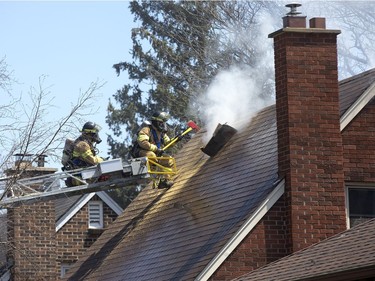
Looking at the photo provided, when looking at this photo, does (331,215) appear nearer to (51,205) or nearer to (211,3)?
(51,205)

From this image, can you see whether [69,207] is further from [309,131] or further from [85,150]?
[309,131]

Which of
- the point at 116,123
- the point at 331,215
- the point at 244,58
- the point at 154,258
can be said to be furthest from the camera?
the point at 116,123

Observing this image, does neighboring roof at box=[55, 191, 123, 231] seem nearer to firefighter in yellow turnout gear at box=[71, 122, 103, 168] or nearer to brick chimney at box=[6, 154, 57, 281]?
brick chimney at box=[6, 154, 57, 281]

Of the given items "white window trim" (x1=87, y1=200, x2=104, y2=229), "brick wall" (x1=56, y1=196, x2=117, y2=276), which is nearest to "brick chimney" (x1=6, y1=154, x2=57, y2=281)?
"brick wall" (x1=56, y1=196, x2=117, y2=276)

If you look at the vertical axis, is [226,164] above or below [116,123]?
A: below

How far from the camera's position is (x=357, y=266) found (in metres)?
17.1

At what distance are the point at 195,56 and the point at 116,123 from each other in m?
4.61

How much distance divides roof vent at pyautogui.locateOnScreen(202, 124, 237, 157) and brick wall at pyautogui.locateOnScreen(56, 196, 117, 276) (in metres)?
13.3

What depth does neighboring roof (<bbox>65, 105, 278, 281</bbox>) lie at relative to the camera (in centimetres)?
2130

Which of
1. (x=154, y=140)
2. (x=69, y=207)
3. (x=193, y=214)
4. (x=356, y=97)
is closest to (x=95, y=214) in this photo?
(x=69, y=207)

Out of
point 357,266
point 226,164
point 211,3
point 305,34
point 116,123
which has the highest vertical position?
point 211,3

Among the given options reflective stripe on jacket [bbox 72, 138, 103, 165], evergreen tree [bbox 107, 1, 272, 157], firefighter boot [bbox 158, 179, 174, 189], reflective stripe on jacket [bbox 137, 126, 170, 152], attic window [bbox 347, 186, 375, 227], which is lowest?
attic window [bbox 347, 186, 375, 227]

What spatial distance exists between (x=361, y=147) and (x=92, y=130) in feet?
18.2

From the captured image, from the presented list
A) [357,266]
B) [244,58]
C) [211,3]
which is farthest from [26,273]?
[211,3]
